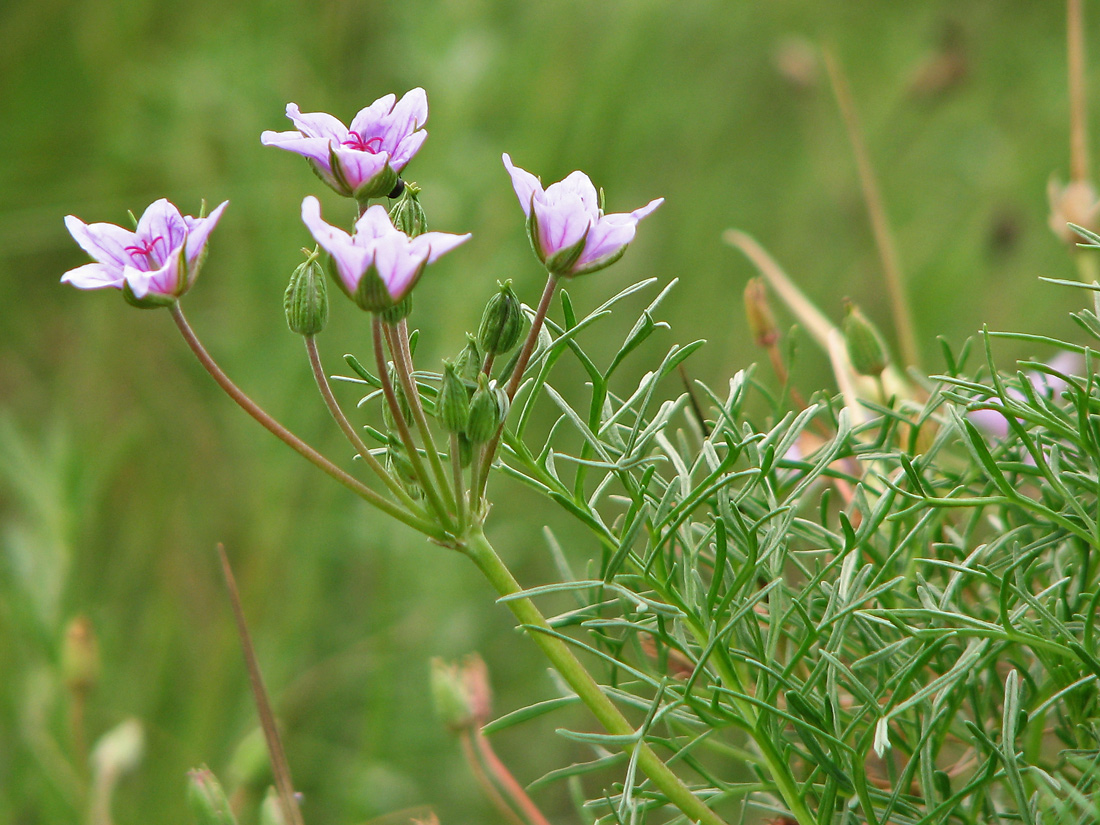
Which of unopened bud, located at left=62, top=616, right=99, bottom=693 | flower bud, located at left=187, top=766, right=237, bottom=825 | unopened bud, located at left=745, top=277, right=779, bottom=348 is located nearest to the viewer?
flower bud, located at left=187, top=766, right=237, bottom=825

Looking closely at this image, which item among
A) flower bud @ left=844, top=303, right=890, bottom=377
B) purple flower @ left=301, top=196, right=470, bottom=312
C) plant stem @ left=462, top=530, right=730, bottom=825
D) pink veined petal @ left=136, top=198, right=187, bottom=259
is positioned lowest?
plant stem @ left=462, top=530, right=730, bottom=825

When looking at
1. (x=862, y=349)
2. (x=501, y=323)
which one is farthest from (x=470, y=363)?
(x=862, y=349)

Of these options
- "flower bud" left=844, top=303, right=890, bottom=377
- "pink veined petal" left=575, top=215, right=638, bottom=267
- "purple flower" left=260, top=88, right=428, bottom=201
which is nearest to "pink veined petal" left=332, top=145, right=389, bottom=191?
"purple flower" left=260, top=88, right=428, bottom=201

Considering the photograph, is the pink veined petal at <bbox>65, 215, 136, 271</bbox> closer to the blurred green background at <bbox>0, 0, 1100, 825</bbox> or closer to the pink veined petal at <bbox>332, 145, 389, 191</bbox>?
the pink veined petal at <bbox>332, 145, 389, 191</bbox>

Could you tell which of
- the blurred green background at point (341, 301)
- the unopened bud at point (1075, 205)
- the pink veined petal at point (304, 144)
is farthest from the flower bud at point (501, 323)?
the blurred green background at point (341, 301)

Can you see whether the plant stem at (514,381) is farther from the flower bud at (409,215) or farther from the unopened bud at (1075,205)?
the unopened bud at (1075,205)

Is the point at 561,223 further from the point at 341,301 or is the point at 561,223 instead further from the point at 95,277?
the point at 341,301
